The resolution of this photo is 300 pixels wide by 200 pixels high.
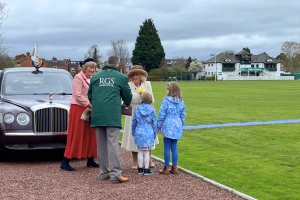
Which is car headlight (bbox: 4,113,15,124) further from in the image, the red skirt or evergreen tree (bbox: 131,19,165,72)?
evergreen tree (bbox: 131,19,165,72)

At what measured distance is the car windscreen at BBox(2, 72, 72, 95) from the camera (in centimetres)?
926

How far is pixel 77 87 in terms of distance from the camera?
747 cm

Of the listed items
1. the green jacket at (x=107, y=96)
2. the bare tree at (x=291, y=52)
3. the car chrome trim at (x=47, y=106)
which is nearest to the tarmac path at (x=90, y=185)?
the green jacket at (x=107, y=96)

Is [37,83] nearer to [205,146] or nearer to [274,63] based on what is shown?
[205,146]

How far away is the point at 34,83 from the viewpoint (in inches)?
374

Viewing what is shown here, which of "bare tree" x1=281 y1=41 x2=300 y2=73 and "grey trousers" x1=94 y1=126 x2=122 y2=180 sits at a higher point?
"bare tree" x1=281 y1=41 x2=300 y2=73

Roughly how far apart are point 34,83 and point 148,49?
321 ft

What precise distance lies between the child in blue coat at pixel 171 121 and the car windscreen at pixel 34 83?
3.28 metres

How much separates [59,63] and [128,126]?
13899 centimetres

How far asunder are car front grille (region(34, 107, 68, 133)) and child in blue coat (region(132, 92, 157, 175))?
1.81m

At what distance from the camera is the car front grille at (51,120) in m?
7.94

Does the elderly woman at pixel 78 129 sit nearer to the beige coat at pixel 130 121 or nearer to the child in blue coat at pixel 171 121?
the beige coat at pixel 130 121

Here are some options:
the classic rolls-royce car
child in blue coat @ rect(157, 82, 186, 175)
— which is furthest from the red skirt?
child in blue coat @ rect(157, 82, 186, 175)

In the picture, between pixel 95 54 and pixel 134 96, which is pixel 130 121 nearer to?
pixel 134 96
